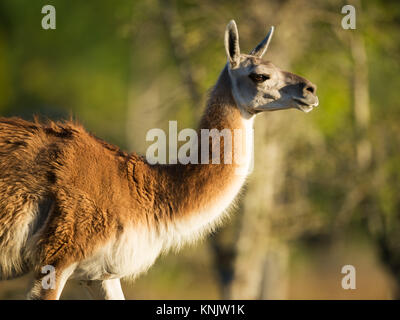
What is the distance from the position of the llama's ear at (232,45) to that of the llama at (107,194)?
0.04 feet

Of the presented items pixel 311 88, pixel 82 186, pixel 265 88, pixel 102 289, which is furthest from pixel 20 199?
pixel 311 88

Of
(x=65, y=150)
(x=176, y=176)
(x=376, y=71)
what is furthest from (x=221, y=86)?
(x=376, y=71)

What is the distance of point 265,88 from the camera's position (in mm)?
7754

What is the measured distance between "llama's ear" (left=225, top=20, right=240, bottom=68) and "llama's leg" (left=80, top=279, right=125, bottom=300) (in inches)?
114

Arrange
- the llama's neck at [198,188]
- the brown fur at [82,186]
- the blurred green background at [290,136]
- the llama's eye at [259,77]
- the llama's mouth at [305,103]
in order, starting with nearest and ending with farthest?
1. the brown fur at [82,186]
2. the llama's neck at [198,188]
3. the llama's mouth at [305,103]
4. the llama's eye at [259,77]
5. the blurred green background at [290,136]

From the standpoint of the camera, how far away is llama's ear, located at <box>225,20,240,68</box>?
306 inches

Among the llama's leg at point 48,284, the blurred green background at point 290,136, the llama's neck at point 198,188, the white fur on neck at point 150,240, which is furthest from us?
the blurred green background at point 290,136

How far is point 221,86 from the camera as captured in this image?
7.97m

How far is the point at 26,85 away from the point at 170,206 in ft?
98.4

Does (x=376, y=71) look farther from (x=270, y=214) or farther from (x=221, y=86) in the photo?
(x=221, y=86)

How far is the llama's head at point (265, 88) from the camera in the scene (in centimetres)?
762

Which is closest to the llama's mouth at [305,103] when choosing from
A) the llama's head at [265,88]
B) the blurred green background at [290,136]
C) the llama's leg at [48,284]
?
the llama's head at [265,88]

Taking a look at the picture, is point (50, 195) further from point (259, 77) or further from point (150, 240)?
point (259, 77)

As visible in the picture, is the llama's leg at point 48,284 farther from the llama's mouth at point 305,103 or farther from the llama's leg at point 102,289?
the llama's mouth at point 305,103
